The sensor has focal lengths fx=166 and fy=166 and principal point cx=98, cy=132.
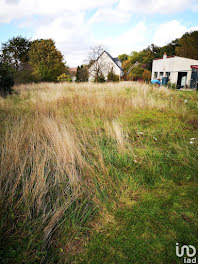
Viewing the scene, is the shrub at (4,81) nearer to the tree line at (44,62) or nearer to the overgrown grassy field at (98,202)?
the tree line at (44,62)

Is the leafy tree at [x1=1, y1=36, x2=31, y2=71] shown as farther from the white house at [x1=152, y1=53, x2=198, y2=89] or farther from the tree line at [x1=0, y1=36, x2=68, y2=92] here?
the white house at [x1=152, y1=53, x2=198, y2=89]

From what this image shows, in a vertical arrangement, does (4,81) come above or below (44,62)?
below

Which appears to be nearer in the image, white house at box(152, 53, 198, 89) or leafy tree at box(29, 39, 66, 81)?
white house at box(152, 53, 198, 89)

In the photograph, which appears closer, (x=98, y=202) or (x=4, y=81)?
(x=98, y=202)

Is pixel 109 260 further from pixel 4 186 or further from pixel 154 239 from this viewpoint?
pixel 4 186

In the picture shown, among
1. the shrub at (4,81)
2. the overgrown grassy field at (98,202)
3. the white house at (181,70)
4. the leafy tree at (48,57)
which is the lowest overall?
the overgrown grassy field at (98,202)

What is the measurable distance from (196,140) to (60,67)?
25.8 m

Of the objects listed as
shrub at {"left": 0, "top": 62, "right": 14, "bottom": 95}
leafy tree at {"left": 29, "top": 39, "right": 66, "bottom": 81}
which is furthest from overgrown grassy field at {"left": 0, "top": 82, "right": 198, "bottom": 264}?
leafy tree at {"left": 29, "top": 39, "right": 66, "bottom": 81}

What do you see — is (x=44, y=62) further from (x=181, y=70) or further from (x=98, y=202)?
(x=98, y=202)

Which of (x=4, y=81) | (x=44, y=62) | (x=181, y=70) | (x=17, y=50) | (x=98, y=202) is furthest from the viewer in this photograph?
(x=17, y=50)

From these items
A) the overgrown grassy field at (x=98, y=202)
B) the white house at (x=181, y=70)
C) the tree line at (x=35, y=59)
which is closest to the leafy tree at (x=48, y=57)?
the tree line at (x=35, y=59)

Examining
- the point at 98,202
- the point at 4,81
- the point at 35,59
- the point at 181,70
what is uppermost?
the point at 35,59

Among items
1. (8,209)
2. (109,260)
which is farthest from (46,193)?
(109,260)

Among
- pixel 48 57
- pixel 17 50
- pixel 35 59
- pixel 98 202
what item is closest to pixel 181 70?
pixel 48 57
